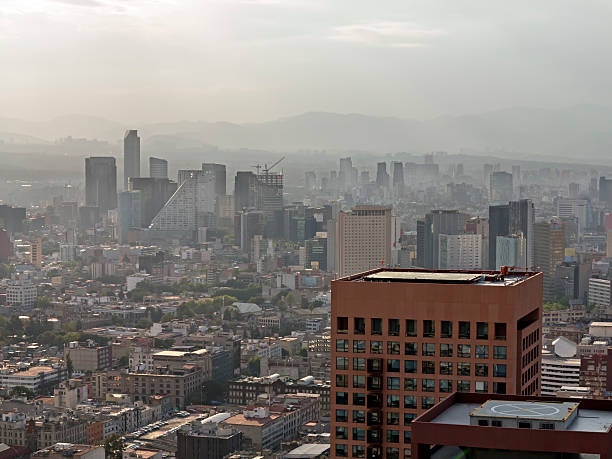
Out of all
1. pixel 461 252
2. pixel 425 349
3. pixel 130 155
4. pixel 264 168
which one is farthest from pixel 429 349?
pixel 130 155

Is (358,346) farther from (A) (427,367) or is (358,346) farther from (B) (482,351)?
(B) (482,351)

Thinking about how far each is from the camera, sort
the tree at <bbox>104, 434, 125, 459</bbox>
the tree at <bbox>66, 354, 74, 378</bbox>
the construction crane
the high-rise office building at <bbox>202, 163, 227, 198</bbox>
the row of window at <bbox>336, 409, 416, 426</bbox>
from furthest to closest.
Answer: the high-rise office building at <bbox>202, 163, 227, 198</bbox>
the construction crane
the tree at <bbox>66, 354, 74, 378</bbox>
the tree at <bbox>104, 434, 125, 459</bbox>
the row of window at <bbox>336, 409, 416, 426</bbox>

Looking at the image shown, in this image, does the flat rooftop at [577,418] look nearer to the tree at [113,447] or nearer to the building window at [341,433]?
the building window at [341,433]

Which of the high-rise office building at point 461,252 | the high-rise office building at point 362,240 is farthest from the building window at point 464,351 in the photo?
the high-rise office building at point 461,252

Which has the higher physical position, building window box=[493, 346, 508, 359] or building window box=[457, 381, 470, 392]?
building window box=[493, 346, 508, 359]

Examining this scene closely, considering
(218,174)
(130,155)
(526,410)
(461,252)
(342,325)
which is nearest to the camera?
(526,410)

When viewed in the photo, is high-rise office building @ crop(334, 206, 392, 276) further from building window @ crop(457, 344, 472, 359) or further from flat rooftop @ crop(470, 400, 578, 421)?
flat rooftop @ crop(470, 400, 578, 421)

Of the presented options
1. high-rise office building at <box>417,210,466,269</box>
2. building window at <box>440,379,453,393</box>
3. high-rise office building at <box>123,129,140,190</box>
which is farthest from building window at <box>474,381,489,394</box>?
high-rise office building at <box>123,129,140,190</box>
